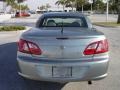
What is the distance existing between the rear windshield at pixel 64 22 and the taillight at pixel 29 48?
1.69 metres

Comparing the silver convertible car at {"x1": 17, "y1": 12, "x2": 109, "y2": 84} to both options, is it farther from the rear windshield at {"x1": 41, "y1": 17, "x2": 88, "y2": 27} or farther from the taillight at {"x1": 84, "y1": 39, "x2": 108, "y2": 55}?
the rear windshield at {"x1": 41, "y1": 17, "x2": 88, "y2": 27}

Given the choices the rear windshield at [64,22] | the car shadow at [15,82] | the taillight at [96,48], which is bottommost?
the car shadow at [15,82]

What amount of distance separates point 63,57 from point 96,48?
0.63 m

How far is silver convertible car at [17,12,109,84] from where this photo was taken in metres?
5.49

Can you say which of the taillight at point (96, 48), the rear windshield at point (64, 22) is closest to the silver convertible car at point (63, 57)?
the taillight at point (96, 48)

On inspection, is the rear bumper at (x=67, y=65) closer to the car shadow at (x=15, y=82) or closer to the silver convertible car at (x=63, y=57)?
the silver convertible car at (x=63, y=57)

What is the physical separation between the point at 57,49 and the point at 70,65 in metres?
0.36

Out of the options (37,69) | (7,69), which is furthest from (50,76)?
(7,69)

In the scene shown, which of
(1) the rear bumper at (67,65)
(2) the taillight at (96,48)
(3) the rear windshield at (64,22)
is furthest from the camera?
(3) the rear windshield at (64,22)

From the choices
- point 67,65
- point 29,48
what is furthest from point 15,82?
point 67,65

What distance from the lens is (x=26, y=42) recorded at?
5.73 meters

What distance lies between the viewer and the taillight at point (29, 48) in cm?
562

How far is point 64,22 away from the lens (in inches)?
297

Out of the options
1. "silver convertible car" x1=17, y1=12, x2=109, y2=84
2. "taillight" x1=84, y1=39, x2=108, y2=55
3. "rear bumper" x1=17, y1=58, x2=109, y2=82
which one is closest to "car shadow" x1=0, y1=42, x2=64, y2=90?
"silver convertible car" x1=17, y1=12, x2=109, y2=84
